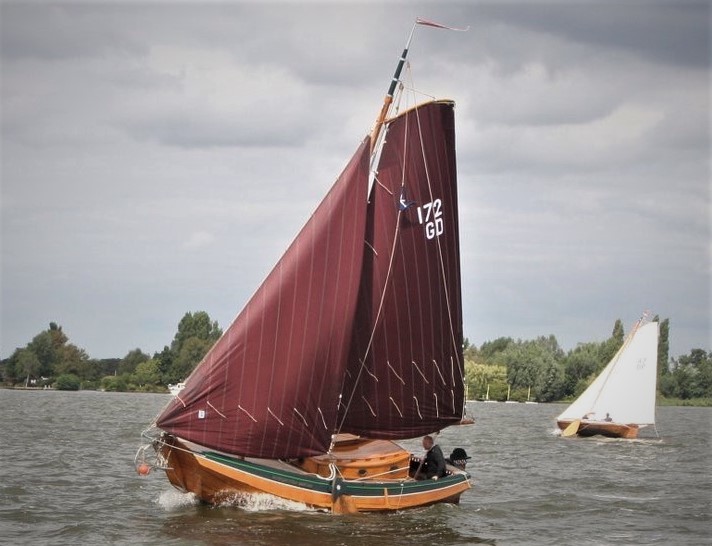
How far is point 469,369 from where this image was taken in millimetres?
165625

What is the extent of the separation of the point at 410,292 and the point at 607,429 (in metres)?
38.4

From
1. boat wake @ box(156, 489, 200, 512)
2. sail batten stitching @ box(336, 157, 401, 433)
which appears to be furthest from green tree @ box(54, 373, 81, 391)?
sail batten stitching @ box(336, 157, 401, 433)

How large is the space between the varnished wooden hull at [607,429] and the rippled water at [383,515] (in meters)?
11.1

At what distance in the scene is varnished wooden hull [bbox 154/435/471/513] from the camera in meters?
26.2

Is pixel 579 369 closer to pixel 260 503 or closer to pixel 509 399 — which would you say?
pixel 509 399

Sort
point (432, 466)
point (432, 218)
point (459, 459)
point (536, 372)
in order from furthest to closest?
point (536, 372) → point (459, 459) → point (432, 218) → point (432, 466)

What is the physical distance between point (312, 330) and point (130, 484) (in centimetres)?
1089

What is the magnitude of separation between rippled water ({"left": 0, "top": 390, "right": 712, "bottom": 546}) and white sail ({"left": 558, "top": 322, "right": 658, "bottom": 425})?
36.0ft

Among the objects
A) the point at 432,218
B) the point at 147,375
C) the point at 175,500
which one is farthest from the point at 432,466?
the point at 147,375

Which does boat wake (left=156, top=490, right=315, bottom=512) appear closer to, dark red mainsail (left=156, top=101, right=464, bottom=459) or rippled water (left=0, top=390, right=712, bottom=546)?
rippled water (left=0, top=390, right=712, bottom=546)

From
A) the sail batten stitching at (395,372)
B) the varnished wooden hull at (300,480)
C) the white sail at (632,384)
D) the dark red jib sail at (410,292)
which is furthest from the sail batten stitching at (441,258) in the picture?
the white sail at (632,384)

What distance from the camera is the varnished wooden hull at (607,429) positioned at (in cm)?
6388

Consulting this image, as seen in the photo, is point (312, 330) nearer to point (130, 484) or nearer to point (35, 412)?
point (130, 484)

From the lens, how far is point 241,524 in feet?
84.8
